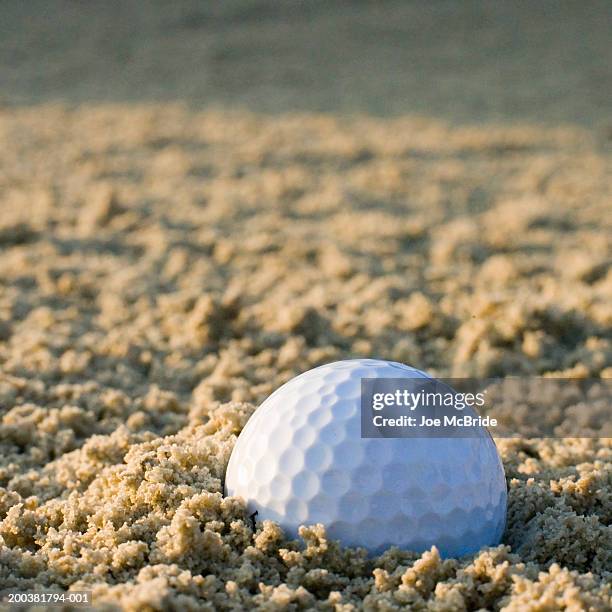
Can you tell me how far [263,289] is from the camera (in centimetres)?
493

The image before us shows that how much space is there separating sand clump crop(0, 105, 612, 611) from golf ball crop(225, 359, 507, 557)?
64 millimetres

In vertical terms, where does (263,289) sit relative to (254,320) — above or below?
above

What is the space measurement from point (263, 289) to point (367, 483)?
2.65 metres

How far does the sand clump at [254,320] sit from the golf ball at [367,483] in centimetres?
6

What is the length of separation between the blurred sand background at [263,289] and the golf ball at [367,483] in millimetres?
74

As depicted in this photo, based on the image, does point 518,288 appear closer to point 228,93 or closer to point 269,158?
point 269,158

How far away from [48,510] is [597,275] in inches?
142

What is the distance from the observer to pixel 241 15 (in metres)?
15.5

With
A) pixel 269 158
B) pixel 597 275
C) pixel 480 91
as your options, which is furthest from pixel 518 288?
pixel 480 91

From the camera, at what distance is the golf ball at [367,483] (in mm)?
2365

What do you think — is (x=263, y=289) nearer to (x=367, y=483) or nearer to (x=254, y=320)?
(x=254, y=320)

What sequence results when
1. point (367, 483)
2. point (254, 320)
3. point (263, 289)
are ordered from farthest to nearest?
point (263, 289) → point (254, 320) → point (367, 483)

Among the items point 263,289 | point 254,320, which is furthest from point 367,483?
point 263,289

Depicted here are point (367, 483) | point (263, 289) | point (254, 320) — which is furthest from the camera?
point (263, 289)
